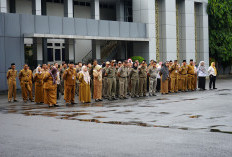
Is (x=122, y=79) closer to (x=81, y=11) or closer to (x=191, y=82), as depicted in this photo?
(x=191, y=82)

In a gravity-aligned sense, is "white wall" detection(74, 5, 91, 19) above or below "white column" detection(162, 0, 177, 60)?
above

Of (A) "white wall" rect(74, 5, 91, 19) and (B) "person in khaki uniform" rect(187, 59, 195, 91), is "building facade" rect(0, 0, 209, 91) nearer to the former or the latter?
(A) "white wall" rect(74, 5, 91, 19)

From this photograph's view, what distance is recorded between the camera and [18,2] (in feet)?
123

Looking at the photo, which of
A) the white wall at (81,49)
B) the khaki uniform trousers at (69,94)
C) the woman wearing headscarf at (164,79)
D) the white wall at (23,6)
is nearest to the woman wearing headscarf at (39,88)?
the khaki uniform trousers at (69,94)

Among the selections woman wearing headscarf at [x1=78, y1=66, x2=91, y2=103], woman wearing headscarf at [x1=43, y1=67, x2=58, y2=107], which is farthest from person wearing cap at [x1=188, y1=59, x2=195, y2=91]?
woman wearing headscarf at [x1=43, y1=67, x2=58, y2=107]

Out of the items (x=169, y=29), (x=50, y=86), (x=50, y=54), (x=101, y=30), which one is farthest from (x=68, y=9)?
(x=50, y=86)

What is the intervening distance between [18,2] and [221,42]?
23.8 meters

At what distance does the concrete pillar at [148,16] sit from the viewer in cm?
3962

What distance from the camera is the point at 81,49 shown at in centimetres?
4375

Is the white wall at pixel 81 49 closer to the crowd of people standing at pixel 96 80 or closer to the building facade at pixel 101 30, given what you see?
the building facade at pixel 101 30

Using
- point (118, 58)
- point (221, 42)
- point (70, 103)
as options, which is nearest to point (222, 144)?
point (70, 103)

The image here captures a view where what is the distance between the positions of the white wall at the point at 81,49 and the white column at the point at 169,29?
8089 mm

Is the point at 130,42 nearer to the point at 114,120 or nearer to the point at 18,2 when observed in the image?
the point at 18,2

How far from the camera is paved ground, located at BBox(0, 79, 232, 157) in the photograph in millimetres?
8055
